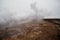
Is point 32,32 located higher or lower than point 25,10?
lower

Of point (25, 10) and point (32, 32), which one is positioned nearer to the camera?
point (32, 32)

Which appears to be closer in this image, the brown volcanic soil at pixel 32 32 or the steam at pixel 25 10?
the brown volcanic soil at pixel 32 32

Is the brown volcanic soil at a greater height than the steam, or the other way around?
the steam

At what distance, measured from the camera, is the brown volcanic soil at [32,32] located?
1800 mm

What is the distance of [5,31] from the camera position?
1902 millimetres

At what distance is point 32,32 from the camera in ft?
6.24

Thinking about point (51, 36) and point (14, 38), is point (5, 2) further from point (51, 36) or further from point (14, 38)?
point (51, 36)

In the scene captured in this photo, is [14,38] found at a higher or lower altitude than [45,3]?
lower

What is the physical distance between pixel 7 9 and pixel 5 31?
562 mm

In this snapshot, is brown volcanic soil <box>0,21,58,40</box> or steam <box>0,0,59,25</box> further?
steam <box>0,0,59,25</box>

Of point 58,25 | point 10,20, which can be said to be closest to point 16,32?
point 10,20

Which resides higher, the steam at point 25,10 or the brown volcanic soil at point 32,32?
the steam at point 25,10

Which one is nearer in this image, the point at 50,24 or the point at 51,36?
the point at 51,36

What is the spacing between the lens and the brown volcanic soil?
1.80m
